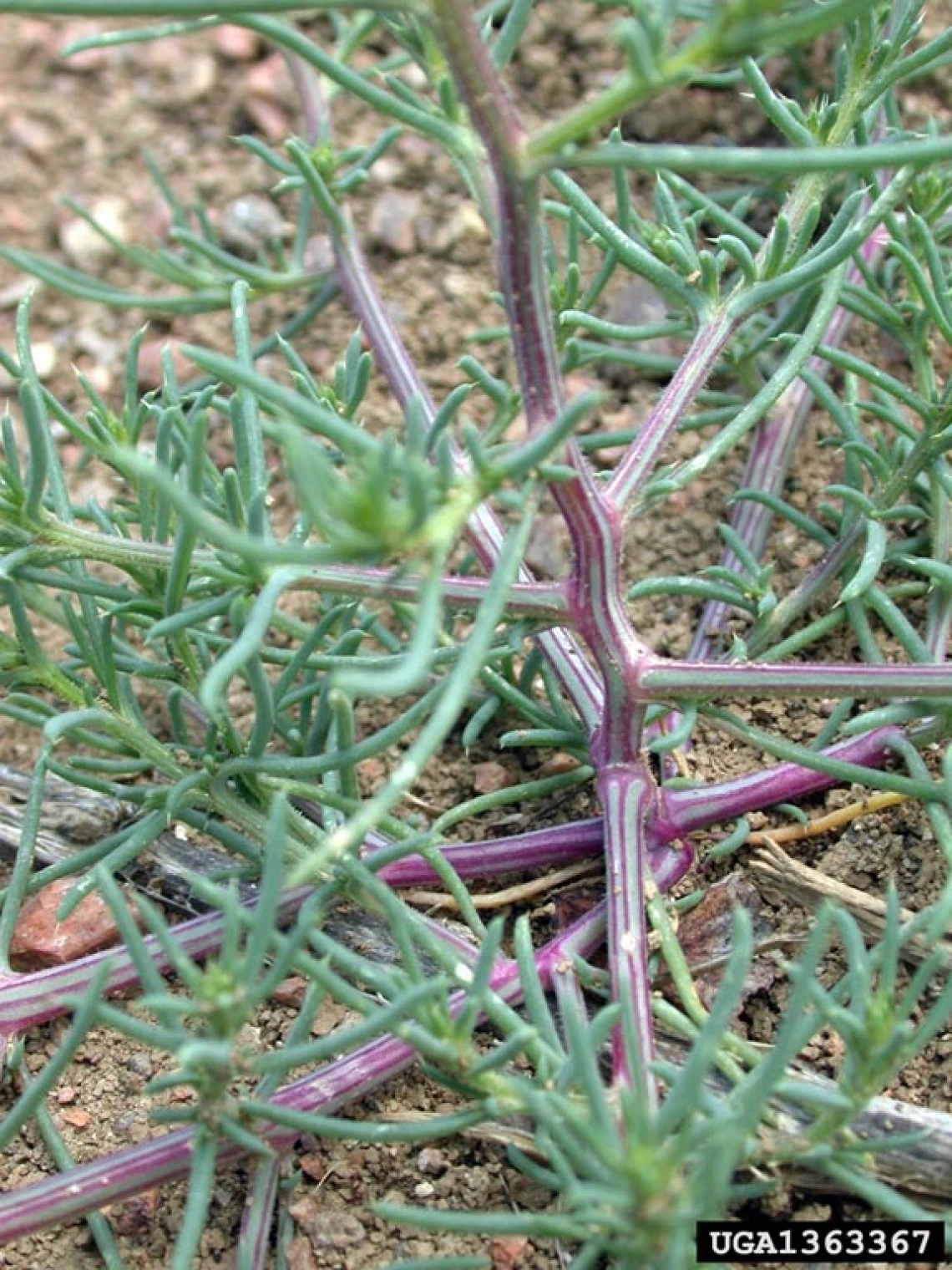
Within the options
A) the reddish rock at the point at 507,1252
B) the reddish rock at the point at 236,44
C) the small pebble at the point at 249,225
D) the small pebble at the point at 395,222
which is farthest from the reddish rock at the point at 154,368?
the reddish rock at the point at 507,1252

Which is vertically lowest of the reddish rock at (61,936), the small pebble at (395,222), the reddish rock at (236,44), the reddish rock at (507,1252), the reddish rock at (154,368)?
the reddish rock at (507,1252)

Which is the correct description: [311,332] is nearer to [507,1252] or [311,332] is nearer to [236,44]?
[236,44]

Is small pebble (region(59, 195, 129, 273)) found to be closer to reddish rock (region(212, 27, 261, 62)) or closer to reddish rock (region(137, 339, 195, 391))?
reddish rock (region(137, 339, 195, 391))

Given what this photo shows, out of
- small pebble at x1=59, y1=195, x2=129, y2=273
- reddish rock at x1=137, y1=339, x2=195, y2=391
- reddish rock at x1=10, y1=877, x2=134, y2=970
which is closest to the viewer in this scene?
reddish rock at x1=10, y1=877, x2=134, y2=970

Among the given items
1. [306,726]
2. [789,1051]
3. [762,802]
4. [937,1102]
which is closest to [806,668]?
[762,802]

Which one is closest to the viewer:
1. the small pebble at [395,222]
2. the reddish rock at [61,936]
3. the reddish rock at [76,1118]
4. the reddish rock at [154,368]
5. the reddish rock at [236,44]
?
the reddish rock at [76,1118]

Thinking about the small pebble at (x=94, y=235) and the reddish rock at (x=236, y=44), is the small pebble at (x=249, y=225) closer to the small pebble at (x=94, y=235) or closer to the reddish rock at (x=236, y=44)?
the small pebble at (x=94, y=235)

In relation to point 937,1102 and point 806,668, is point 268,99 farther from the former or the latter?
point 937,1102

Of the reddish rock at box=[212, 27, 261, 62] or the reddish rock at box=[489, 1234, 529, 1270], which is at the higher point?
the reddish rock at box=[212, 27, 261, 62]

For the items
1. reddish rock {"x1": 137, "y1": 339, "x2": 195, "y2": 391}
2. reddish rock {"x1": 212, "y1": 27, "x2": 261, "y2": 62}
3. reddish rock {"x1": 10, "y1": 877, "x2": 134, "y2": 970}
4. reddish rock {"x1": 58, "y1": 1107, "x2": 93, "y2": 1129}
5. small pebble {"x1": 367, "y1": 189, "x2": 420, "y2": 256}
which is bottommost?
reddish rock {"x1": 58, "y1": 1107, "x2": 93, "y2": 1129}

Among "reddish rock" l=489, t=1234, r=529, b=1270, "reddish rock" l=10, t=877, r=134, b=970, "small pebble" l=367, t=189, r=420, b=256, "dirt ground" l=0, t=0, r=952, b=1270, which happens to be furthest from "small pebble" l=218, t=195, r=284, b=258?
"reddish rock" l=489, t=1234, r=529, b=1270

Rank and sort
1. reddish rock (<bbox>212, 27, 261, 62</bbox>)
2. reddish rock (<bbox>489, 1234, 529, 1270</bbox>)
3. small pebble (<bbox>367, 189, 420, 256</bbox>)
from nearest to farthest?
reddish rock (<bbox>489, 1234, 529, 1270</bbox>)
small pebble (<bbox>367, 189, 420, 256</bbox>)
reddish rock (<bbox>212, 27, 261, 62</bbox>)
